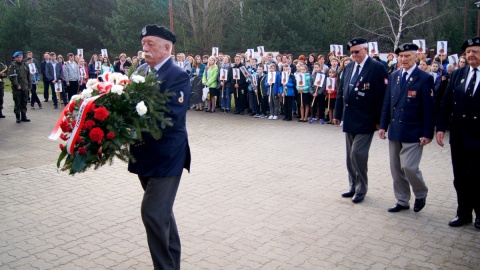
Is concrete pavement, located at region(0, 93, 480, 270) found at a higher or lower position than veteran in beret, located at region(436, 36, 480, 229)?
lower

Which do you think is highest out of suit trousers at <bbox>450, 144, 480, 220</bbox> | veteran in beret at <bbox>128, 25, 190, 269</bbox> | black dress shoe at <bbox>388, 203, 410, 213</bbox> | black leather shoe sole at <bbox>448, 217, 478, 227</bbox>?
veteran in beret at <bbox>128, 25, 190, 269</bbox>

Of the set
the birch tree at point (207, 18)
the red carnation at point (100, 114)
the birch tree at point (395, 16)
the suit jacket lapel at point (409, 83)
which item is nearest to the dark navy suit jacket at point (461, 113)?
the suit jacket lapel at point (409, 83)

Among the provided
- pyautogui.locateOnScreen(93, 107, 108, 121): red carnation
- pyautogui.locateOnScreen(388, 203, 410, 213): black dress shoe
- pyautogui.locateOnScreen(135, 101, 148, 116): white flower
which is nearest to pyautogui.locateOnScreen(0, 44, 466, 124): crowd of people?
pyautogui.locateOnScreen(388, 203, 410, 213): black dress shoe

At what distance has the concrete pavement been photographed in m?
4.64

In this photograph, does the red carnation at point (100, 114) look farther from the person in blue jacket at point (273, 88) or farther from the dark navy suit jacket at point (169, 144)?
the person in blue jacket at point (273, 88)

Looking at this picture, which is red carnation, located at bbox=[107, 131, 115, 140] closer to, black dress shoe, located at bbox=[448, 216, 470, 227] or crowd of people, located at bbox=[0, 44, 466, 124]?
black dress shoe, located at bbox=[448, 216, 470, 227]

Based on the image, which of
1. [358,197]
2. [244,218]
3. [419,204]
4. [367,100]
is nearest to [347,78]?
[367,100]

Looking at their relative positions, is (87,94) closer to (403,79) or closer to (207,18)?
(403,79)

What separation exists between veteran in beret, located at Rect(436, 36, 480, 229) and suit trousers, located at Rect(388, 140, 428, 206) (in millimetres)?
433

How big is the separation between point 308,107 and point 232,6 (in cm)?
2504

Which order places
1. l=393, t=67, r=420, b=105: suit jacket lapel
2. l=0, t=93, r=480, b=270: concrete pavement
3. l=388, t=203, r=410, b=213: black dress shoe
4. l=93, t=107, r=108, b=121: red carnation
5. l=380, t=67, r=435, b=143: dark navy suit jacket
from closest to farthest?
l=93, t=107, r=108, b=121: red carnation
l=0, t=93, r=480, b=270: concrete pavement
l=380, t=67, r=435, b=143: dark navy suit jacket
l=393, t=67, r=420, b=105: suit jacket lapel
l=388, t=203, r=410, b=213: black dress shoe

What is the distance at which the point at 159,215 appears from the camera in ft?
12.6

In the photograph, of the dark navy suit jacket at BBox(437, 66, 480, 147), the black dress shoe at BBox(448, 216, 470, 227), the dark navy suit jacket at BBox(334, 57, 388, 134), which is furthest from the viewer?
the dark navy suit jacket at BBox(334, 57, 388, 134)

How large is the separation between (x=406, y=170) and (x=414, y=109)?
80 cm
